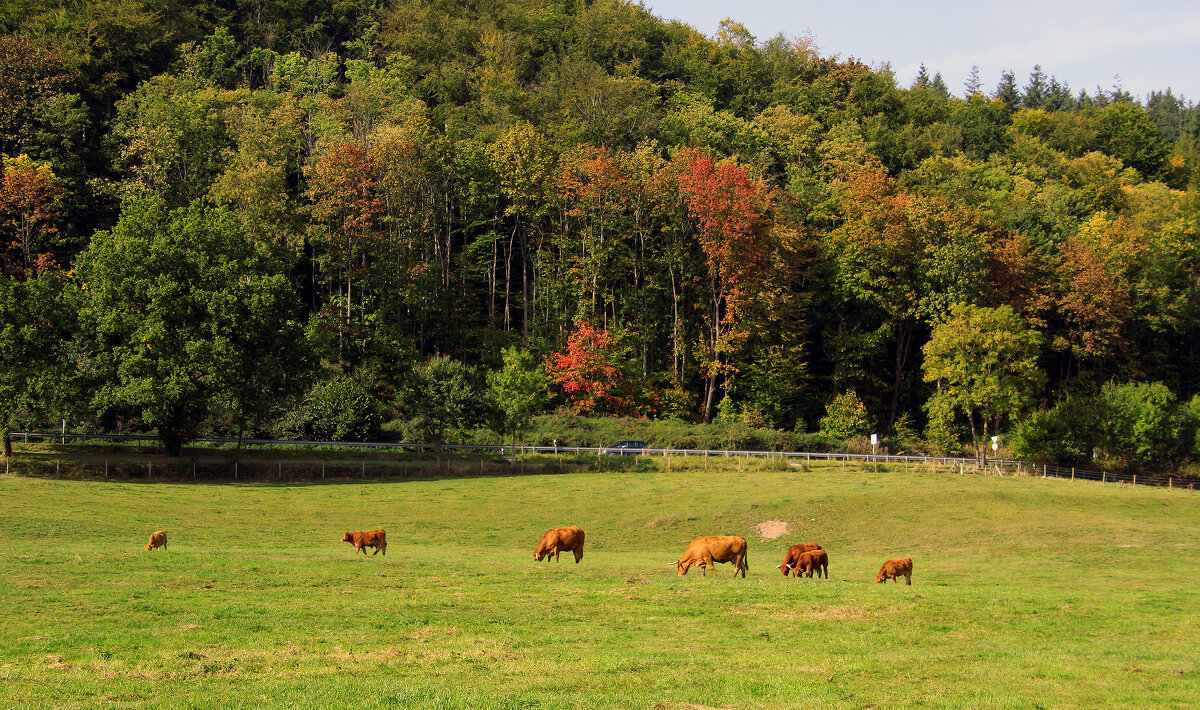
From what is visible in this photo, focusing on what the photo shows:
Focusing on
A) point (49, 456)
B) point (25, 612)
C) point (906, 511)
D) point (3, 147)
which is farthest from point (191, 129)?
A: point (25, 612)

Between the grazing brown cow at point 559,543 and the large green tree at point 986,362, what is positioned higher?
the large green tree at point 986,362

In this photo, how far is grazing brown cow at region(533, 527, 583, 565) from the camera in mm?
30562

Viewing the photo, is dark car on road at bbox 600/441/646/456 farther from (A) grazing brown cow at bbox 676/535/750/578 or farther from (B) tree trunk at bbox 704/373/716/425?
(A) grazing brown cow at bbox 676/535/750/578

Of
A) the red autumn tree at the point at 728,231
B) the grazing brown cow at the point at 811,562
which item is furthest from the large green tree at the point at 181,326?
the grazing brown cow at the point at 811,562

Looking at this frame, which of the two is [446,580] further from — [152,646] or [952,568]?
[952,568]

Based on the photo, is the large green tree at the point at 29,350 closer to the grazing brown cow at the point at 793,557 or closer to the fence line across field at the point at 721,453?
the fence line across field at the point at 721,453

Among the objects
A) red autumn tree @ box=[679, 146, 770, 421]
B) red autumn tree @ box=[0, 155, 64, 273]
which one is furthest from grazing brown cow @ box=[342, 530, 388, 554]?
red autumn tree @ box=[0, 155, 64, 273]

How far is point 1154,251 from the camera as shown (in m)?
87.1

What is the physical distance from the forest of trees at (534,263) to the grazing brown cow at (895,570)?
34.6 m

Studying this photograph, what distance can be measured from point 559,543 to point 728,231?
47.2 metres

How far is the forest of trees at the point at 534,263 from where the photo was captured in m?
56.9

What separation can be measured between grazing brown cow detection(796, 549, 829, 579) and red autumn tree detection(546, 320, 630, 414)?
141ft

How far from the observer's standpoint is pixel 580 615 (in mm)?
20297

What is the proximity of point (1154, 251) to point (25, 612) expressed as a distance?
91648mm
